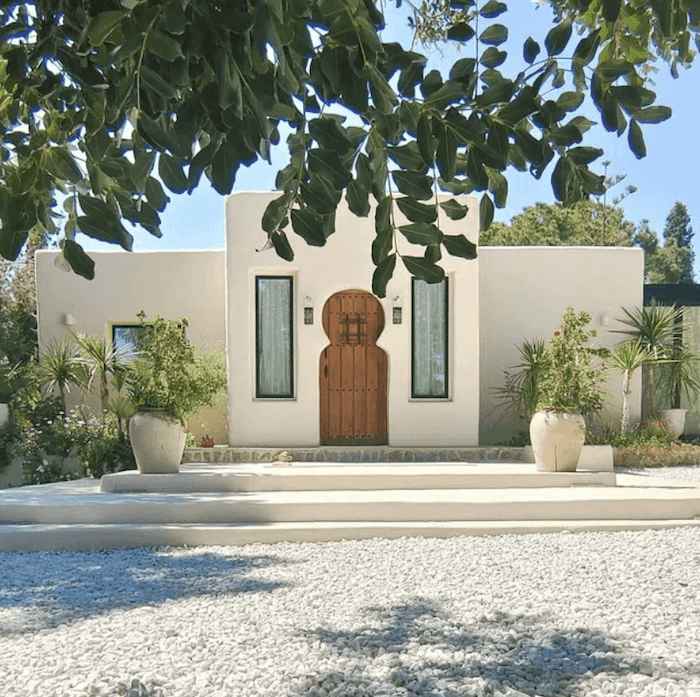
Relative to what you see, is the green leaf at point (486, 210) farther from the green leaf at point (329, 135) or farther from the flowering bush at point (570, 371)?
the flowering bush at point (570, 371)

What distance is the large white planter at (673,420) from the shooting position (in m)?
14.1

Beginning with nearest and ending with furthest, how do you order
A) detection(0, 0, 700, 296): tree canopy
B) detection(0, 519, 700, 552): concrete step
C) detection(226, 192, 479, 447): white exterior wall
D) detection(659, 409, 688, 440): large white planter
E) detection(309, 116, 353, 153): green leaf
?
detection(0, 0, 700, 296): tree canopy
detection(309, 116, 353, 153): green leaf
detection(0, 519, 700, 552): concrete step
detection(226, 192, 479, 447): white exterior wall
detection(659, 409, 688, 440): large white planter

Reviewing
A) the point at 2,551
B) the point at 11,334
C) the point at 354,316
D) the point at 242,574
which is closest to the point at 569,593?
the point at 242,574

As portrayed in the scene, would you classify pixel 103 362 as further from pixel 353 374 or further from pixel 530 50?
pixel 530 50

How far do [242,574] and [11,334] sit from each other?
12.9 metres

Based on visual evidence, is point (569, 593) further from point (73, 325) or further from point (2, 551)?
point (73, 325)

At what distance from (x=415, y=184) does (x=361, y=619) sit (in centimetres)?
351

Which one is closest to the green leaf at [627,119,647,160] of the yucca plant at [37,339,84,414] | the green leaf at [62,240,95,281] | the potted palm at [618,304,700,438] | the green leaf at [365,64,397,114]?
the green leaf at [365,64,397,114]

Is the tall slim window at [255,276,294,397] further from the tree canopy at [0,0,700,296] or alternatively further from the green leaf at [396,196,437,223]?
the green leaf at [396,196,437,223]

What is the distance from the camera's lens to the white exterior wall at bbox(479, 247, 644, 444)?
13820mm

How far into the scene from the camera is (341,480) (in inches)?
369

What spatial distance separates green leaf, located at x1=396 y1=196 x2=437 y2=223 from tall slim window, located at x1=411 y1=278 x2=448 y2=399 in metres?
10.6

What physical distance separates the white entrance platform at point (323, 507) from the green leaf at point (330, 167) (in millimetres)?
6396

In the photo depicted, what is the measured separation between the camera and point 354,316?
41.7 feet
